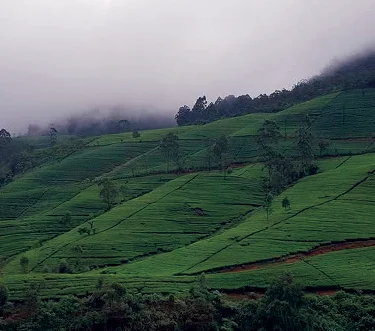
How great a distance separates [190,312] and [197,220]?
1340 inches

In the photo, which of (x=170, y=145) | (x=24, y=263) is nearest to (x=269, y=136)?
(x=170, y=145)

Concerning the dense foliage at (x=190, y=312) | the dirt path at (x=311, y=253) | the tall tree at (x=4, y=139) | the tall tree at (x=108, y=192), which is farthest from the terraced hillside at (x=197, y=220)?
the tall tree at (x=4, y=139)

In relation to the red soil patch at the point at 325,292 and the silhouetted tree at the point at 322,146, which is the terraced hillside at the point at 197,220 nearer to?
the red soil patch at the point at 325,292

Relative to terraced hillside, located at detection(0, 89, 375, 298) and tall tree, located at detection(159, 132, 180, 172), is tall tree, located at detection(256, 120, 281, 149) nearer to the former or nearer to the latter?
terraced hillside, located at detection(0, 89, 375, 298)

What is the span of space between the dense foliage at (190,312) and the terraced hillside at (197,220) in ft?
10.1

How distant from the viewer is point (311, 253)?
66750 millimetres

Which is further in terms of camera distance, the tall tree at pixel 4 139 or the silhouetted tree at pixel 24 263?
the tall tree at pixel 4 139

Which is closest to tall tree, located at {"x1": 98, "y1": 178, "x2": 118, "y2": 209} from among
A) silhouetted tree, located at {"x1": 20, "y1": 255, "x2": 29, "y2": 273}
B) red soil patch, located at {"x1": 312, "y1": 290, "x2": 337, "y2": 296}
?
silhouetted tree, located at {"x1": 20, "y1": 255, "x2": 29, "y2": 273}

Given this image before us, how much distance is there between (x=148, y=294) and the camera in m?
54.6

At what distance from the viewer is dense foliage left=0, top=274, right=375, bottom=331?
164ft

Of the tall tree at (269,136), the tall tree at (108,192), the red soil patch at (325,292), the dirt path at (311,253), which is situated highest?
the tall tree at (269,136)

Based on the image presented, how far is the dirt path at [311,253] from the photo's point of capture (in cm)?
6394

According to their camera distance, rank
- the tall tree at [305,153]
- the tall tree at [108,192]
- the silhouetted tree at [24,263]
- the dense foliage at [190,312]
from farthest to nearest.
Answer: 1. the tall tree at [305,153]
2. the tall tree at [108,192]
3. the silhouetted tree at [24,263]
4. the dense foliage at [190,312]

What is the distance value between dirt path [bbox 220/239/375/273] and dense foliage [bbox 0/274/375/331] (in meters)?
10.4
